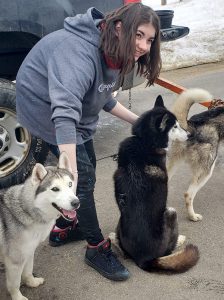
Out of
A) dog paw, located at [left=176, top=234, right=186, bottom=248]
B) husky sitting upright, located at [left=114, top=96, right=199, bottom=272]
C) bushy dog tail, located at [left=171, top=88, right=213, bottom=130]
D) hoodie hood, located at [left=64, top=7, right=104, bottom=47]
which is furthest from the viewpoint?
bushy dog tail, located at [left=171, top=88, right=213, bottom=130]

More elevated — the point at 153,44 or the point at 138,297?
the point at 153,44

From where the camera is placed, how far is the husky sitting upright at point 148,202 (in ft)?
9.80

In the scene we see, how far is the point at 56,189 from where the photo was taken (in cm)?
240

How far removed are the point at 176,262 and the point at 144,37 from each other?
1.54 metres

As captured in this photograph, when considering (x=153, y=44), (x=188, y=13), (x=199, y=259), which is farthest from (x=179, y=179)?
(x=188, y=13)

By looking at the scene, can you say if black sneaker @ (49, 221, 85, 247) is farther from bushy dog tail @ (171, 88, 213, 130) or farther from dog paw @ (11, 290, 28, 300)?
bushy dog tail @ (171, 88, 213, 130)

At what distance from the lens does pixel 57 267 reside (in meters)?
3.15

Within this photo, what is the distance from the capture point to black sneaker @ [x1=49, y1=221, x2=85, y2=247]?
3.39m

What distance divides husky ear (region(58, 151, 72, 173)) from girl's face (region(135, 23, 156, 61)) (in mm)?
761

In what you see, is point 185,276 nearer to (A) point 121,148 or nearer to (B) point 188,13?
(A) point 121,148

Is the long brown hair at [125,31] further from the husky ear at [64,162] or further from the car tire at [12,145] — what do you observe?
the car tire at [12,145]

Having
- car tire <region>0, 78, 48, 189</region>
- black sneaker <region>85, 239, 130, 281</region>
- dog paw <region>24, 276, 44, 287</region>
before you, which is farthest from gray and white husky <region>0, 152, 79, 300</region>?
car tire <region>0, 78, 48, 189</region>

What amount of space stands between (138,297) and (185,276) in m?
0.39

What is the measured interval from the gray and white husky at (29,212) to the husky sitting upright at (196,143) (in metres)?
1.45
